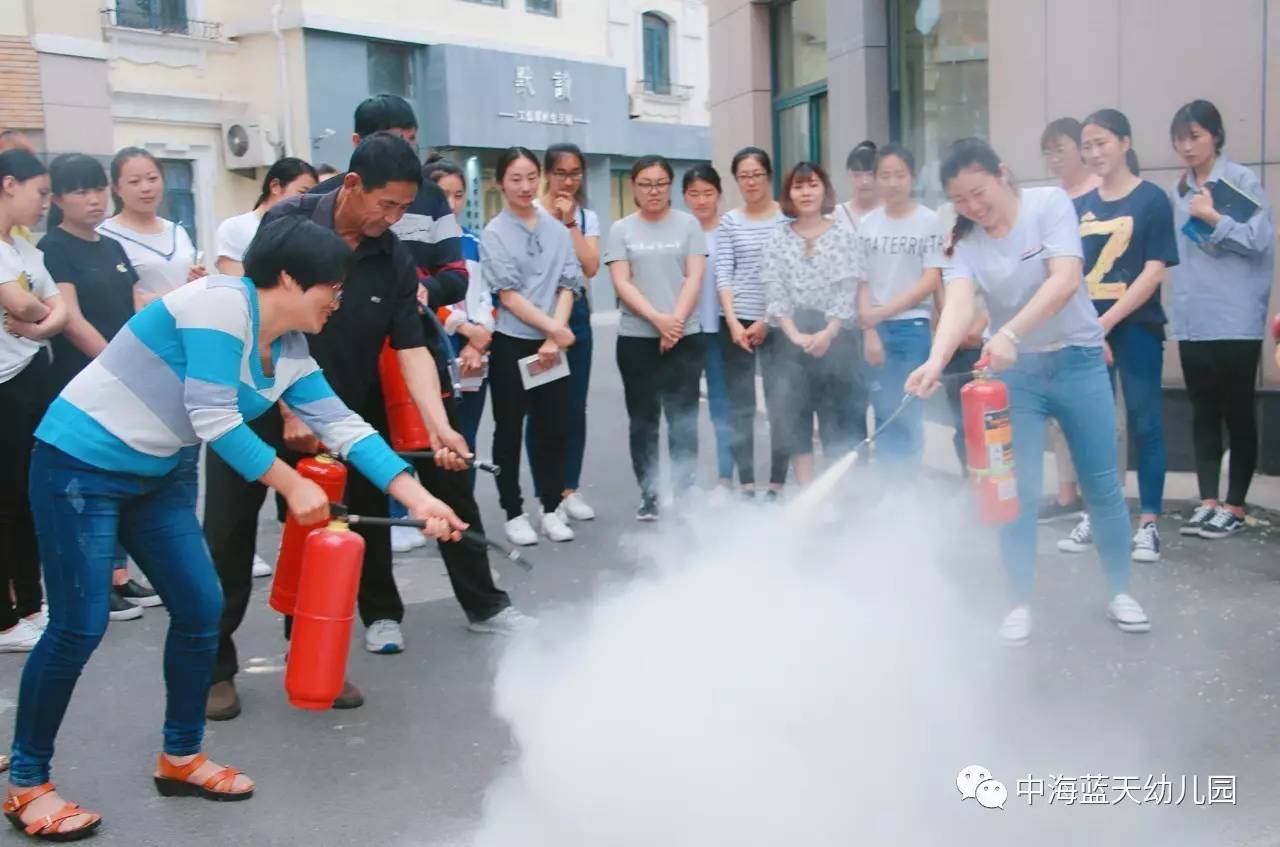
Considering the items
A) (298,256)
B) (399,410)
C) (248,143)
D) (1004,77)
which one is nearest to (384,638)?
(399,410)

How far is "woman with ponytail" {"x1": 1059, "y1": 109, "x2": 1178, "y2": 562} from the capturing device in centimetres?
602

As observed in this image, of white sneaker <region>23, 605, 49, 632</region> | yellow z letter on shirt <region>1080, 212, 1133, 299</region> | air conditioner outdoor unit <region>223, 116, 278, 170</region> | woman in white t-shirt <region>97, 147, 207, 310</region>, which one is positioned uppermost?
air conditioner outdoor unit <region>223, 116, 278, 170</region>

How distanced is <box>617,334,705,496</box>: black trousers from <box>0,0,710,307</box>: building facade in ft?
38.8

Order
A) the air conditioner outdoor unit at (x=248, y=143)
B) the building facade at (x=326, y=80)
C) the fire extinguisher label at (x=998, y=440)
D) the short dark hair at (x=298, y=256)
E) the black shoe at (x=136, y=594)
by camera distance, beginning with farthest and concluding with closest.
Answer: the air conditioner outdoor unit at (x=248, y=143) → the building facade at (x=326, y=80) → the black shoe at (x=136, y=594) → the fire extinguisher label at (x=998, y=440) → the short dark hair at (x=298, y=256)

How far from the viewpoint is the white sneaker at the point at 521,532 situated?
6.73 m

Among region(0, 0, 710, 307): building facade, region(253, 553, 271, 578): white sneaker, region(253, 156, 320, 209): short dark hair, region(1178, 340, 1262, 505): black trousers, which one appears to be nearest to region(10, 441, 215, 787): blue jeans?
region(253, 553, 271, 578): white sneaker

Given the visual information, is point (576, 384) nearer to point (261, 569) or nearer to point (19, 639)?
point (261, 569)

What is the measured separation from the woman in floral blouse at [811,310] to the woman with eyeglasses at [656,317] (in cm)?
49

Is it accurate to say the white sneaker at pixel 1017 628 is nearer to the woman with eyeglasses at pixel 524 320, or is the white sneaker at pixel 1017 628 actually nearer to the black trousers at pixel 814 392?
the black trousers at pixel 814 392

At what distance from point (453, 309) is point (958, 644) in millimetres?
3447

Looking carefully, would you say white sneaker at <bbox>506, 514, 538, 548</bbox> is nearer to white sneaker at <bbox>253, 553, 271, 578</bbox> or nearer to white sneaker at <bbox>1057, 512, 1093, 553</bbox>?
white sneaker at <bbox>253, 553, 271, 578</bbox>

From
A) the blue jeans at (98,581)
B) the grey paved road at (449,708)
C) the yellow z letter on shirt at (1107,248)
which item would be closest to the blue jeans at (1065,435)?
the grey paved road at (449,708)

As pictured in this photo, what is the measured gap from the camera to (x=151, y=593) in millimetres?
5941

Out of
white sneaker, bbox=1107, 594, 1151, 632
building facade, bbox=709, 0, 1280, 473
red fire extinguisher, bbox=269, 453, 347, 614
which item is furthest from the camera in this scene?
building facade, bbox=709, 0, 1280, 473
